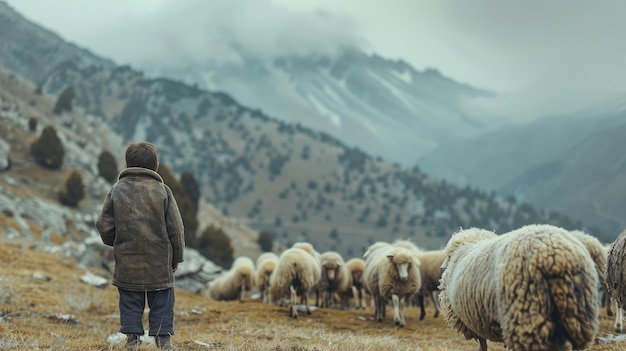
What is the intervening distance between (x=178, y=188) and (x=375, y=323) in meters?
50.3

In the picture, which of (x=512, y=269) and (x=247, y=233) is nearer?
(x=512, y=269)

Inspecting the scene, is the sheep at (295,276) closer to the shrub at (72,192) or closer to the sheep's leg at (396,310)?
the sheep's leg at (396,310)

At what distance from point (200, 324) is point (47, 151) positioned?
48360 millimetres

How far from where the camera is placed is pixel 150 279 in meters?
6.69

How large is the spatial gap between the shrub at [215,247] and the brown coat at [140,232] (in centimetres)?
5633

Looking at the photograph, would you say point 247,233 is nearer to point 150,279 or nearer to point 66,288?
point 66,288

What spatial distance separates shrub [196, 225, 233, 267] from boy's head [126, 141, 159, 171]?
56.2 m

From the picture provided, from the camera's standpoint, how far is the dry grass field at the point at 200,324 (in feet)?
27.5

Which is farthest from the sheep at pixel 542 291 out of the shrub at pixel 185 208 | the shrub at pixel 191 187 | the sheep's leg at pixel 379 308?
the shrub at pixel 191 187

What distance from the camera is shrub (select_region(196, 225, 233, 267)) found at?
62325 mm

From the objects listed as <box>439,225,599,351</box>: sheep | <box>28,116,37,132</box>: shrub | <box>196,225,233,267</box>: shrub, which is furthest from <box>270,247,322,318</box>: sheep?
<box>28,116,37,132</box>: shrub

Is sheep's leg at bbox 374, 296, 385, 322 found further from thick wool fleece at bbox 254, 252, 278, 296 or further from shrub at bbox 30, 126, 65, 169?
shrub at bbox 30, 126, 65, 169

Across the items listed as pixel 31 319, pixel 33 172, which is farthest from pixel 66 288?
pixel 33 172

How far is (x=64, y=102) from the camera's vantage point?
353 feet
